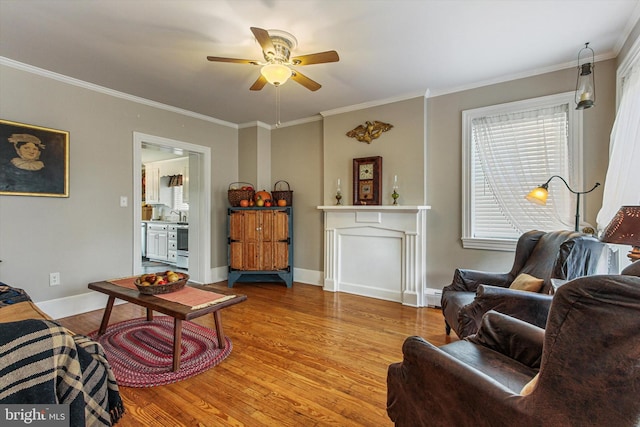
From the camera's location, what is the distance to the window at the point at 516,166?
2.82 metres

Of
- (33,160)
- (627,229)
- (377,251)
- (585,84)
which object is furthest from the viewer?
(377,251)

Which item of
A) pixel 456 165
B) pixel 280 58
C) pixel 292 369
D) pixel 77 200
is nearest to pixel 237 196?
pixel 77 200

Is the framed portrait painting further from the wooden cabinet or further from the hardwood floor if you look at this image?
the wooden cabinet

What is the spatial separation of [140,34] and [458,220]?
352 cm

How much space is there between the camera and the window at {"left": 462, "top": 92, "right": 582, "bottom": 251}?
111 inches

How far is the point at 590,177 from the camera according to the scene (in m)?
2.71

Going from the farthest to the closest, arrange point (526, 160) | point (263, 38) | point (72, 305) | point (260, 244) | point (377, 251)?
1. point (260, 244)
2. point (377, 251)
3. point (72, 305)
4. point (526, 160)
5. point (263, 38)

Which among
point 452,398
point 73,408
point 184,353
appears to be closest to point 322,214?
point 184,353

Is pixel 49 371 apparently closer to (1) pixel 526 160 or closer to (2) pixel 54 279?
(2) pixel 54 279

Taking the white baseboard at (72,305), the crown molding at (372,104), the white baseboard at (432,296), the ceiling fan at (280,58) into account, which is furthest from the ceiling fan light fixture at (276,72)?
the white baseboard at (72,305)

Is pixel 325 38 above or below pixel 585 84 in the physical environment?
above

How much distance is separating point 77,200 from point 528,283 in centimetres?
427

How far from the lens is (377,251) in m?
3.83

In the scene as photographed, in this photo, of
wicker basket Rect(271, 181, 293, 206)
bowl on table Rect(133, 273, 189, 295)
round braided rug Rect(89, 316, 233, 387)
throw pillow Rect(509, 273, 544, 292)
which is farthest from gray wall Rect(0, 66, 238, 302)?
throw pillow Rect(509, 273, 544, 292)
